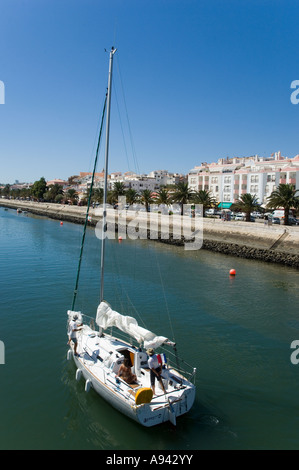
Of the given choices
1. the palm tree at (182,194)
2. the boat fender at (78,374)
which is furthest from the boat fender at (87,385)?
the palm tree at (182,194)

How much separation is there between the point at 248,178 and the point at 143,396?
219ft

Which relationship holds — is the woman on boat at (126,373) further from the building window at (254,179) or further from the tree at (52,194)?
the tree at (52,194)

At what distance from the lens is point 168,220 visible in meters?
52.2

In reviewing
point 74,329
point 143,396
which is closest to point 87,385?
point 74,329

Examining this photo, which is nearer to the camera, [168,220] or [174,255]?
[174,255]

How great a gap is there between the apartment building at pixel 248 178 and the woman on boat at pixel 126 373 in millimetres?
56615

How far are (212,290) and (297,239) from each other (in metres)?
16.4

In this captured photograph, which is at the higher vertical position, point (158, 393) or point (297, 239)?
point (297, 239)

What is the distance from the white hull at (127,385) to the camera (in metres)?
9.52

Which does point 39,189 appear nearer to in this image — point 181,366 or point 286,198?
point 286,198

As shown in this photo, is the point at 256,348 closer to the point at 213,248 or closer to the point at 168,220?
the point at 213,248

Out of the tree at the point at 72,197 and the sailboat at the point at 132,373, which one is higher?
the tree at the point at 72,197

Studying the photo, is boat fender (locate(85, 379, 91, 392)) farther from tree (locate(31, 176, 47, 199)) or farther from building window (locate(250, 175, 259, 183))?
tree (locate(31, 176, 47, 199))
